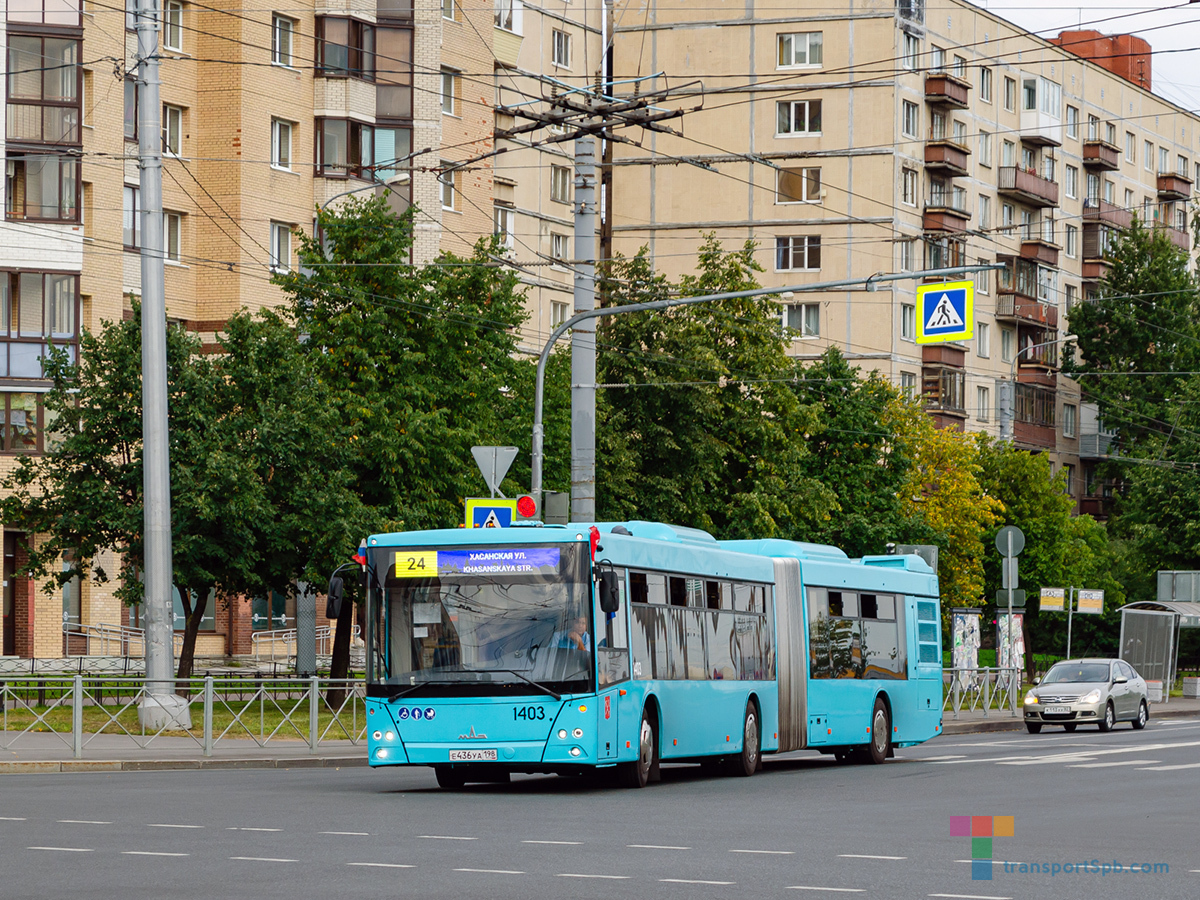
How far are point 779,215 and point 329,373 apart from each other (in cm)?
4044

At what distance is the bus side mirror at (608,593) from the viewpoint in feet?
66.6

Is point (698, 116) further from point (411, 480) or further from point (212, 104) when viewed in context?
point (411, 480)

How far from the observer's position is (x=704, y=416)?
155ft

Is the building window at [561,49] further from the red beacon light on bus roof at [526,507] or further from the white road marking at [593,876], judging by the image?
the white road marking at [593,876]

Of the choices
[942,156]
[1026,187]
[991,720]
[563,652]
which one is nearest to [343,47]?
[942,156]

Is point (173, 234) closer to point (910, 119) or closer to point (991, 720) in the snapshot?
point (991, 720)

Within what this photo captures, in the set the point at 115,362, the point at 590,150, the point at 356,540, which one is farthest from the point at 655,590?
the point at 115,362

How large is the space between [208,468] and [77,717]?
9315mm

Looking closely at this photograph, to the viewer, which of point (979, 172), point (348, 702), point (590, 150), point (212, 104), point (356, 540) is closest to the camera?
point (590, 150)

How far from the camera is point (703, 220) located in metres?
77.7

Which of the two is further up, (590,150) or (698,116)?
(698,116)

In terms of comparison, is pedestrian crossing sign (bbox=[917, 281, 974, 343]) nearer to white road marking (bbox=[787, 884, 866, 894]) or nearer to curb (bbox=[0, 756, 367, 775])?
curb (bbox=[0, 756, 367, 775])

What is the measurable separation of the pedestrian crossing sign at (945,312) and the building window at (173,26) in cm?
3207

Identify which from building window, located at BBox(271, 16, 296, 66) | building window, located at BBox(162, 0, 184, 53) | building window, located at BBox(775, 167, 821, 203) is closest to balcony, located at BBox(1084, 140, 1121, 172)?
building window, located at BBox(775, 167, 821, 203)
